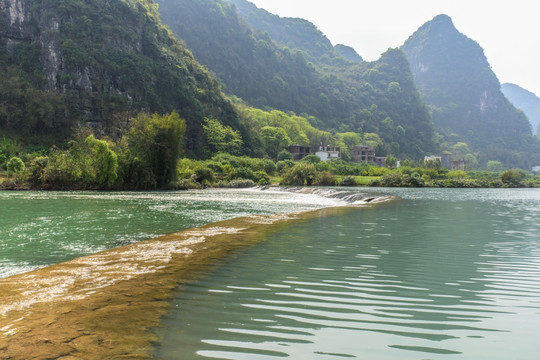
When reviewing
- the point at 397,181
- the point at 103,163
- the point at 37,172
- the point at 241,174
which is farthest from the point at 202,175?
the point at 397,181

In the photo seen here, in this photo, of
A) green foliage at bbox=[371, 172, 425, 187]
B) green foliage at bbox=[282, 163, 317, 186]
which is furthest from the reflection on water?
green foliage at bbox=[371, 172, 425, 187]

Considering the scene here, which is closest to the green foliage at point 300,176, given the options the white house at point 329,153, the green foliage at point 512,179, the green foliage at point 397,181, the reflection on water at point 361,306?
the green foliage at point 397,181

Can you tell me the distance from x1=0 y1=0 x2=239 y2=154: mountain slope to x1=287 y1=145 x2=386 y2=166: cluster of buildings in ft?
108

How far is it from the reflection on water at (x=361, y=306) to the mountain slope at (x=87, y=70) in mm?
87920

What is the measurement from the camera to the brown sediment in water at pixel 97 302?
4.29 meters

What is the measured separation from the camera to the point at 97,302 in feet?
19.6

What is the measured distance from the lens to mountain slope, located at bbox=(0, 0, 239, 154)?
84688mm

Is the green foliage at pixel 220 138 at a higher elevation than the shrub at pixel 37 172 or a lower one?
higher

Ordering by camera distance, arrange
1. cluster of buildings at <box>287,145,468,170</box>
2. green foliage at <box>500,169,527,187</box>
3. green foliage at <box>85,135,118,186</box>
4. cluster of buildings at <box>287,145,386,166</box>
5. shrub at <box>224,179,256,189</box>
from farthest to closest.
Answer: cluster of buildings at <box>287,145,468,170</box> < cluster of buildings at <box>287,145,386,166</box> < green foliage at <box>500,169,527,187</box> < shrub at <box>224,179,256,189</box> < green foliage at <box>85,135,118,186</box>

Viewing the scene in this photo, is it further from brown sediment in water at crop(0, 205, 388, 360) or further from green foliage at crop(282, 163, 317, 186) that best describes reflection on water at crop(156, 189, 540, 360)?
green foliage at crop(282, 163, 317, 186)

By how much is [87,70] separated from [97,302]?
102246 mm

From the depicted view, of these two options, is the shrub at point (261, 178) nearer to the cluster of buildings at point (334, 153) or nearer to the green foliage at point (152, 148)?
the green foliage at point (152, 148)

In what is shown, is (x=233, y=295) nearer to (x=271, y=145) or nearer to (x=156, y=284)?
(x=156, y=284)

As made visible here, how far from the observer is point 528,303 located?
6117 mm
